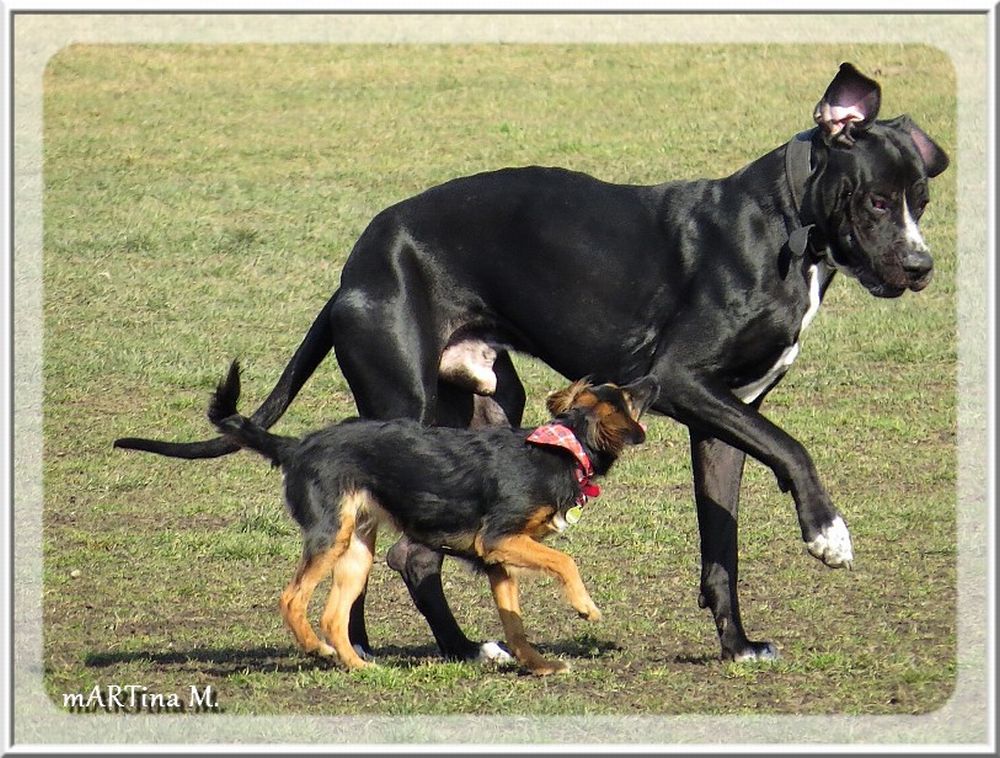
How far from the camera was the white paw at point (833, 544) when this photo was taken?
6.46m

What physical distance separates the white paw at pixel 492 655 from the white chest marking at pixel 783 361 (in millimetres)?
1324

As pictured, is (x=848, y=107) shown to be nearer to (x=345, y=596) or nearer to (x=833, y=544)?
(x=833, y=544)

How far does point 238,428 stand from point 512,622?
1256 millimetres

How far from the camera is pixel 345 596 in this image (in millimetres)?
6641

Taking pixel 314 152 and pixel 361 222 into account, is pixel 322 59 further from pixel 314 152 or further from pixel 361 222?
pixel 361 222

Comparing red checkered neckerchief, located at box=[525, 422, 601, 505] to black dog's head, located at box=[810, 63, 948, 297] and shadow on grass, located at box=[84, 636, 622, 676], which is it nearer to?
shadow on grass, located at box=[84, 636, 622, 676]

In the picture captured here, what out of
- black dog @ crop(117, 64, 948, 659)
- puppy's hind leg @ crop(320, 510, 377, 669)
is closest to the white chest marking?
black dog @ crop(117, 64, 948, 659)

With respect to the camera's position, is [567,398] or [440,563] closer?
[567,398]

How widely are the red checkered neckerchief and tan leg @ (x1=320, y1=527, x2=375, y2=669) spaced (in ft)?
2.50

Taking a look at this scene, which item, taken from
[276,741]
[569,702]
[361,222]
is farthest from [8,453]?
[361,222]

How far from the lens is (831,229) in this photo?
667 centimetres

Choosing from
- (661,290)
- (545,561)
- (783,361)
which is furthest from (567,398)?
(783,361)

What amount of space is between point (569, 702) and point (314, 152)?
1103cm

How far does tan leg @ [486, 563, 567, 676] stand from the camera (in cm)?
664
